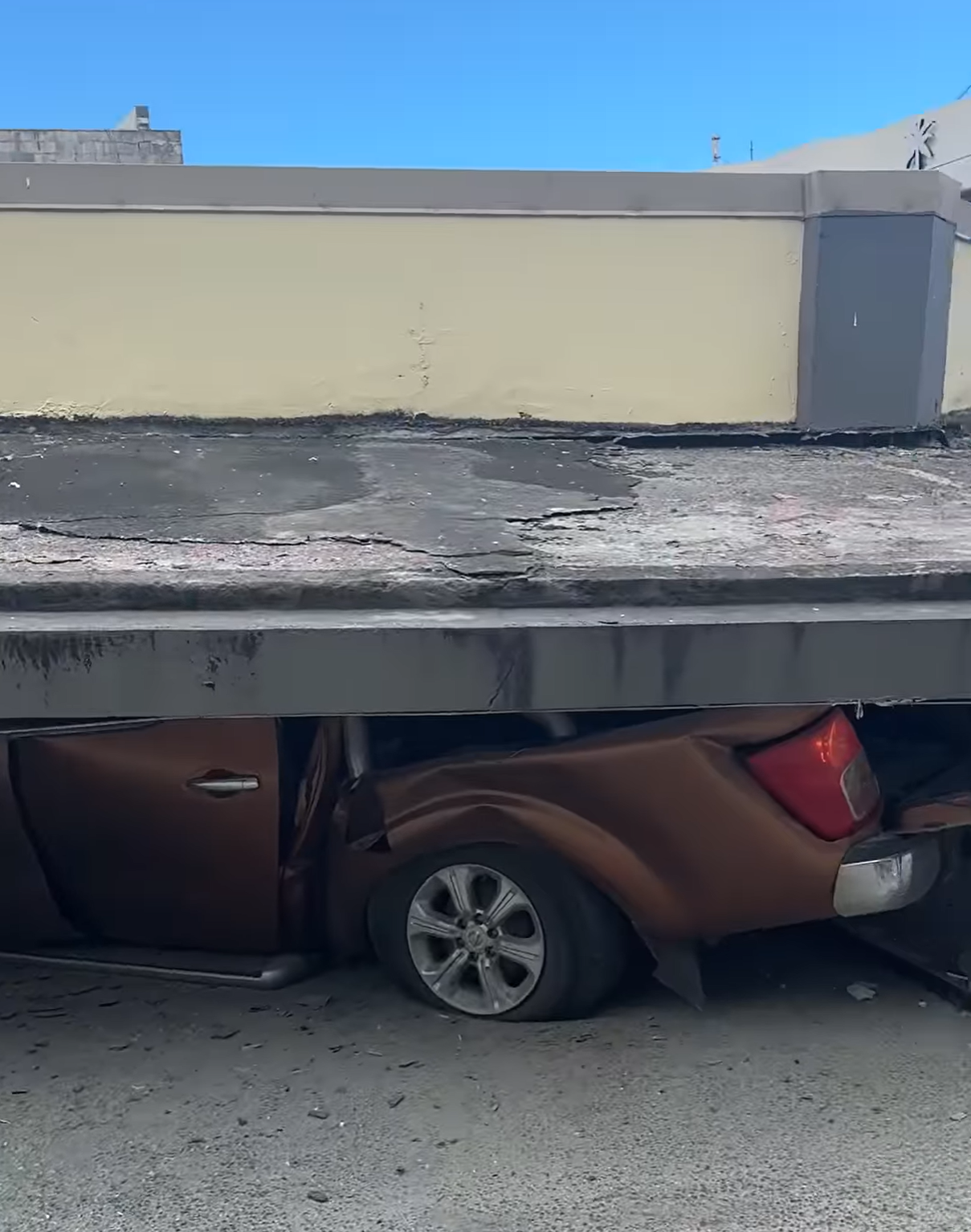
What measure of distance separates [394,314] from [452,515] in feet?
7.57

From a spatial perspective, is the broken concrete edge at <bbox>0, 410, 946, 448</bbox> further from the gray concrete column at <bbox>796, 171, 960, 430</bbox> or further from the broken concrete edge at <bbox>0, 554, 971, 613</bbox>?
the broken concrete edge at <bbox>0, 554, 971, 613</bbox>

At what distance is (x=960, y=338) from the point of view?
270 inches

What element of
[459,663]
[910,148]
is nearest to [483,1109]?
[459,663]

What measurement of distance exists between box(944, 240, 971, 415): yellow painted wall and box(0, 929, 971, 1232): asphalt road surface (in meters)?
3.93

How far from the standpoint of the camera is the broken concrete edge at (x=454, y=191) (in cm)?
621

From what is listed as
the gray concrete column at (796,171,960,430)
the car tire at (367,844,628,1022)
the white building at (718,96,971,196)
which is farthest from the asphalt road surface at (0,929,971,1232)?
the white building at (718,96,971,196)

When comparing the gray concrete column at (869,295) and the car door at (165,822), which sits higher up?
the gray concrete column at (869,295)

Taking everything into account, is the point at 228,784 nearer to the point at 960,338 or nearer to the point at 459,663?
the point at 459,663

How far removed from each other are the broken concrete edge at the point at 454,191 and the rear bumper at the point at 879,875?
389 centimetres

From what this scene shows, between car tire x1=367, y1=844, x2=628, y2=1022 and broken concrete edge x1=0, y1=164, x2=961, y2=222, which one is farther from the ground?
broken concrete edge x1=0, y1=164, x2=961, y2=222

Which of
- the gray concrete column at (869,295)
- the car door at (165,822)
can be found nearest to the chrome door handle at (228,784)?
the car door at (165,822)

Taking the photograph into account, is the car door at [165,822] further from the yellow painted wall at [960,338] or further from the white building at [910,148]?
the white building at [910,148]

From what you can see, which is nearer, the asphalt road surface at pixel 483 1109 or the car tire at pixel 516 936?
the asphalt road surface at pixel 483 1109

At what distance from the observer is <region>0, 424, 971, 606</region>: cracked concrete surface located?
3.63 m
